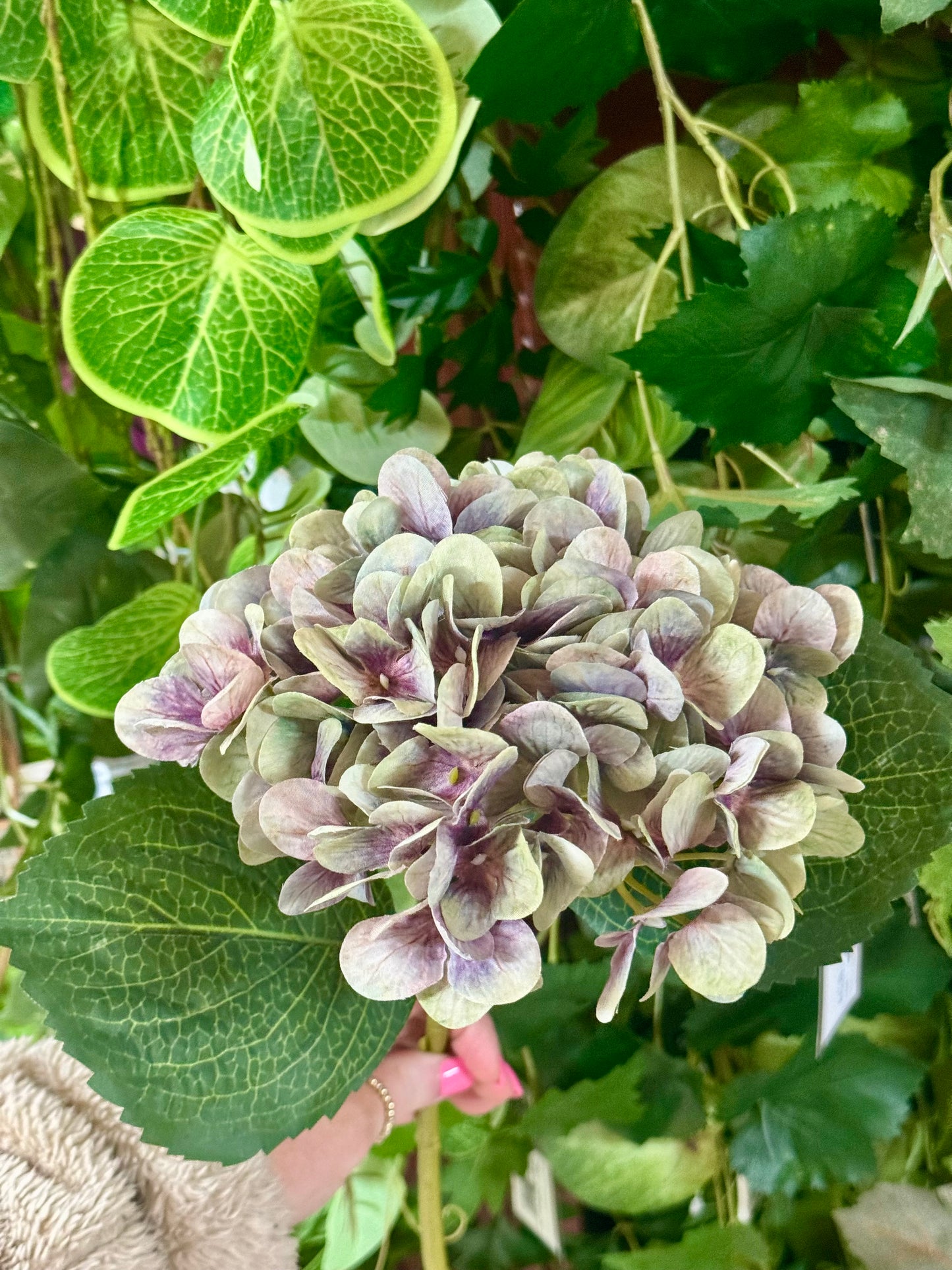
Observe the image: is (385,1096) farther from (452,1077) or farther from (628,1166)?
(628,1166)

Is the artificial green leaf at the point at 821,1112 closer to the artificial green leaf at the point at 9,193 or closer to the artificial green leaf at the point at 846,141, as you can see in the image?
the artificial green leaf at the point at 846,141

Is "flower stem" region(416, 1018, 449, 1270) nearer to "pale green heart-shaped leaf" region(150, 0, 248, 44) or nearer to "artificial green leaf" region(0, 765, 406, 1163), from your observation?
"artificial green leaf" region(0, 765, 406, 1163)

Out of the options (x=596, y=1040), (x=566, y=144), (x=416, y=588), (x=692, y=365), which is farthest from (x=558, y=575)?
(x=596, y=1040)

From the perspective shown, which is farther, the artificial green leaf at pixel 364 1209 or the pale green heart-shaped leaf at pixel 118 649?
the artificial green leaf at pixel 364 1209

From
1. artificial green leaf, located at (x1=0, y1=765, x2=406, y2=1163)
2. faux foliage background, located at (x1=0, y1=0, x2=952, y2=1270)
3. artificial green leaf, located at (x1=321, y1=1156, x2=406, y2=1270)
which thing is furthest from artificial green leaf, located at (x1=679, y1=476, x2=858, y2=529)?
artificial green leaf, located at (x1=321, y1=1156, x2=406, y2=1270)

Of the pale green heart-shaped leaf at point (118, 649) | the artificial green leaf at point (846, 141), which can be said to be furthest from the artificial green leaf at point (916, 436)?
the pale green heart-shaped leaf at point (118, 649)

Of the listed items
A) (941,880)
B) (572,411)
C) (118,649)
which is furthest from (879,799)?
(118,649)

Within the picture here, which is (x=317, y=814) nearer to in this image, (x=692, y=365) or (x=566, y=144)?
(x=692, y=365)
